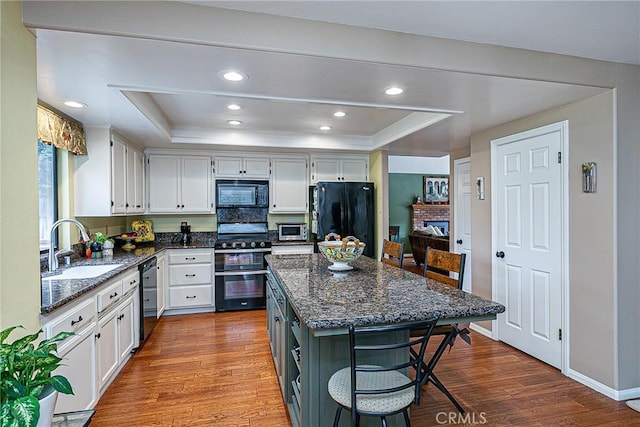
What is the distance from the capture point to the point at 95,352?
2227 mm

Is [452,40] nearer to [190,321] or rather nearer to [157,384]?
[157,384]

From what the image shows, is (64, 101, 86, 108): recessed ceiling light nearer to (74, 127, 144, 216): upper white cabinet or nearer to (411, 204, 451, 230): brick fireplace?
(74, 127, 144, 216): upper white cabinet

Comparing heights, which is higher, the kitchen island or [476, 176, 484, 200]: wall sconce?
[476, 176, 484, 200]: wall sconce

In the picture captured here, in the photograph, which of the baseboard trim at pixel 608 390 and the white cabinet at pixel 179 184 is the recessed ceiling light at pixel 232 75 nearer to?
the white cabinet at pixel 179 184

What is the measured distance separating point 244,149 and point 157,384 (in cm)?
296

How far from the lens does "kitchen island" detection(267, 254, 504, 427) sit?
→ 4.80 feet

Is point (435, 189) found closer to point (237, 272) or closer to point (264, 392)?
point (237, 272)

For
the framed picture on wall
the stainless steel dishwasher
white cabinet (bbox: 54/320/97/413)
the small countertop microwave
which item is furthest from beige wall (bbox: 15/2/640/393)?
the framed picture on wall

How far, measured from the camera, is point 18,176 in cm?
153

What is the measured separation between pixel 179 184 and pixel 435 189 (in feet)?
24.5

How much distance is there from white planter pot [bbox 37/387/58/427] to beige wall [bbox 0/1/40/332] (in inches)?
24.3

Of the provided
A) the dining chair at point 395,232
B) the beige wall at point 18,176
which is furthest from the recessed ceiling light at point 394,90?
the dining chair at point 395,232

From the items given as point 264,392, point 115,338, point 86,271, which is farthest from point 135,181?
point 264,392

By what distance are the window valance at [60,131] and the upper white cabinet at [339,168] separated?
2.78 m
